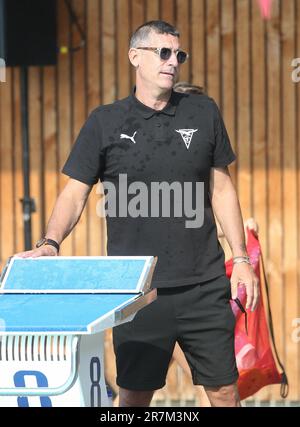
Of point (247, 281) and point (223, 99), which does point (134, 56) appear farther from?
point (223, 99)

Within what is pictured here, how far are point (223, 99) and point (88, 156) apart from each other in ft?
9.86

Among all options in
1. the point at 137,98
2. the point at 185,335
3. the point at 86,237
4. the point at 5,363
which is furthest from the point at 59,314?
the point at 86,237

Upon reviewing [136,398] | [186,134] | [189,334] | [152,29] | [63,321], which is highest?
[152,29]

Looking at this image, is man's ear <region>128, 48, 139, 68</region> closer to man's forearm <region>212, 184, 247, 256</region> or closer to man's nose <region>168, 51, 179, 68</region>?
man's nose <region>168, 51, 179, 68</region>

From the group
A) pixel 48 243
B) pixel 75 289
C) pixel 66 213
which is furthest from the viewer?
pixel 66 213

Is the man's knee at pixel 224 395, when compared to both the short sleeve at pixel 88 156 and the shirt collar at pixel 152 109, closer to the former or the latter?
the short sleeve at pixel 88 156

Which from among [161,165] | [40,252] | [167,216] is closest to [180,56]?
[161,165]

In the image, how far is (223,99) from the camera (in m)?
8.20

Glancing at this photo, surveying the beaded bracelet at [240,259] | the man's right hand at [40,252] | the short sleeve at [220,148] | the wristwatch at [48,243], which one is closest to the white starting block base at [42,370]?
→ the man's right hand at [40,252]

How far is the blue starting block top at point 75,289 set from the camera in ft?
13.5

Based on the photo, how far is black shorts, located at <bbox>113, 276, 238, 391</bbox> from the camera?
17.3ft

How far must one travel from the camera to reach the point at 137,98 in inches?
215

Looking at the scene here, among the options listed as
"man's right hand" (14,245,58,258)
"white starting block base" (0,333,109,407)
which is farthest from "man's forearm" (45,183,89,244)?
"white starting block base" (0,333,109,407)

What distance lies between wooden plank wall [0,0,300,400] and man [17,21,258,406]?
2775 mm
